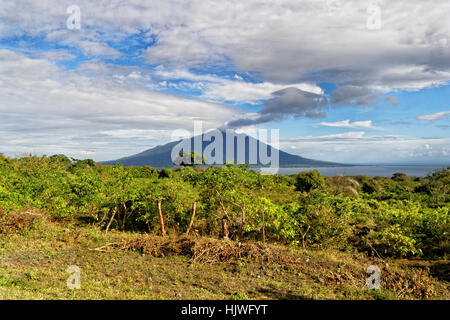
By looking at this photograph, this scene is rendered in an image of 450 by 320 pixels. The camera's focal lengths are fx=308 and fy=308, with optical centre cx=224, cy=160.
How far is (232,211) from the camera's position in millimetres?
11492

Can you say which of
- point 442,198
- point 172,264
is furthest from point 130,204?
point 442,198

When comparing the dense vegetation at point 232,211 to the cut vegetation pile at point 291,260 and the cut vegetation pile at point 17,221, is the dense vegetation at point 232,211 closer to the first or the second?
the cut vegetation pile at point 17,221

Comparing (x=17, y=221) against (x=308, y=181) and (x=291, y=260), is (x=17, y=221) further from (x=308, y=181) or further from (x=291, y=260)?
(x=308, y=181)

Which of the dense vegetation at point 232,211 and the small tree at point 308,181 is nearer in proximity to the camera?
the dense vegetation at point 232,211

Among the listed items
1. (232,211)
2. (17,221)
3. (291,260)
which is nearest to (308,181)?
(232,211)

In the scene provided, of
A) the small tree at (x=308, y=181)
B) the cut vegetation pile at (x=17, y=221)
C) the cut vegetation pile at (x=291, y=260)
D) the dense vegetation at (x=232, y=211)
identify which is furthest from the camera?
the small tree at (x=308, y=181)

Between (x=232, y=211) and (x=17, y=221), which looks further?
(x=232, y=211)

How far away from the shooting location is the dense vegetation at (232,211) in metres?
10.5

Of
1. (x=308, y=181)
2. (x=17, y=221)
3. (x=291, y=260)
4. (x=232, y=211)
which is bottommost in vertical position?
(x=291, y=260)

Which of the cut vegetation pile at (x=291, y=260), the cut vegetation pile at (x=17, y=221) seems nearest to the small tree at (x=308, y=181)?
the cut vegetation pile at (x=291, y=260)

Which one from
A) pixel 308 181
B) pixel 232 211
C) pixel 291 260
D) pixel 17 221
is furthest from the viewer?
pixel 308 181

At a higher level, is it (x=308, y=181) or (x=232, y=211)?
(x=308, y=181)
